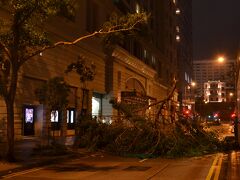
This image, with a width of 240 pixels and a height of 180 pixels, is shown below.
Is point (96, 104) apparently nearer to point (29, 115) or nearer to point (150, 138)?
point (29, 115)

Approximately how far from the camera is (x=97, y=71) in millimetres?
42469

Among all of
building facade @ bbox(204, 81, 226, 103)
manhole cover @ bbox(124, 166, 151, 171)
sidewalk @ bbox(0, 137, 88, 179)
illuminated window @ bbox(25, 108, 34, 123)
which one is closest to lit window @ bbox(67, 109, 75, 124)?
illuminated window @ bbox(25, 108, 34, 123)

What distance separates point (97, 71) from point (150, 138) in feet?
68.4

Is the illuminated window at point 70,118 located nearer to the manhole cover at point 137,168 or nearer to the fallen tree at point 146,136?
the fallen tree at point 146,136

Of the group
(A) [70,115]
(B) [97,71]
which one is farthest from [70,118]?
(B) [97,71]

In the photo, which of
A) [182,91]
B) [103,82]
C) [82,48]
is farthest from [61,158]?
[182,91]

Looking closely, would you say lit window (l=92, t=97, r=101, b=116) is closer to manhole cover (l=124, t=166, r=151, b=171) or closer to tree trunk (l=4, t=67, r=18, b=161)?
tree trunk (l=4, t=67, r=18, b=161)

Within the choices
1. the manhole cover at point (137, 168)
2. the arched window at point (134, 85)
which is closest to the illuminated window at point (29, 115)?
the manhole cover at point (137, 168)

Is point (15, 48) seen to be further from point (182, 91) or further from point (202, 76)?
point (202, 76)

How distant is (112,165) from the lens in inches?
717

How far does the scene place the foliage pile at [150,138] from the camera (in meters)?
22.0

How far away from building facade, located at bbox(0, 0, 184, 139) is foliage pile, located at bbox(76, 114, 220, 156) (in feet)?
5.69

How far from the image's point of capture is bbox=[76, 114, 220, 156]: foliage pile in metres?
Result: 22.0

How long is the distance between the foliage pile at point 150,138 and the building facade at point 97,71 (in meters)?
1.73
